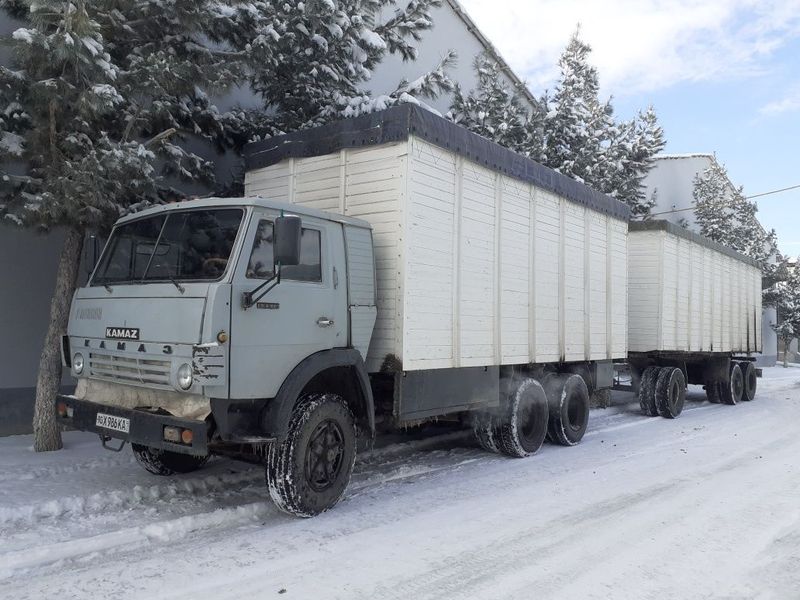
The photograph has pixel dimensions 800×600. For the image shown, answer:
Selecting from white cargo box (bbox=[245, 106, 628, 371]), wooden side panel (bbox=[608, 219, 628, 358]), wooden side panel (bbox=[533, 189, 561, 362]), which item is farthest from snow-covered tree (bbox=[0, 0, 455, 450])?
wooden side panel (bbox=[608, 219, 628, 358])

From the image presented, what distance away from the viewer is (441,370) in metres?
6.40

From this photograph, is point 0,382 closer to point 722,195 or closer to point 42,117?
point 42,117

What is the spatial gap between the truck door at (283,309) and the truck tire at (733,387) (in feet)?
39.7

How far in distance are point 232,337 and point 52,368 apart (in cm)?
381

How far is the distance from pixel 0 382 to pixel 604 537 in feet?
24.7

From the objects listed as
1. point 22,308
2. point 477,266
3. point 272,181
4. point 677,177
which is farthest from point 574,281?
point 677,177

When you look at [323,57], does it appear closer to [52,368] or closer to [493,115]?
[493,115]

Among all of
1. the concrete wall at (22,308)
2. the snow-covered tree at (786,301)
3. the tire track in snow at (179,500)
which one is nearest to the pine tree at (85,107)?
the concrete wall at (22,308)

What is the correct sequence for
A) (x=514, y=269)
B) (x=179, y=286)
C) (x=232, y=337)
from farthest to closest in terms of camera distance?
(x=514, y=269)
(x=179, y=286)
(x=232, y=337)

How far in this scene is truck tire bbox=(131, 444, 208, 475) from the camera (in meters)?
6.02

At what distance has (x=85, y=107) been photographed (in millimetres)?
5855

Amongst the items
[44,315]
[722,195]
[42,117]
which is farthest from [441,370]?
[722,195]

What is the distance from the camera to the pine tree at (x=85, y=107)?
577 centimetres

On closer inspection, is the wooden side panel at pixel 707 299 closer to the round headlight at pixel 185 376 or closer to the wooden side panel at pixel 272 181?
the wooden side panel at pixel 272 181
